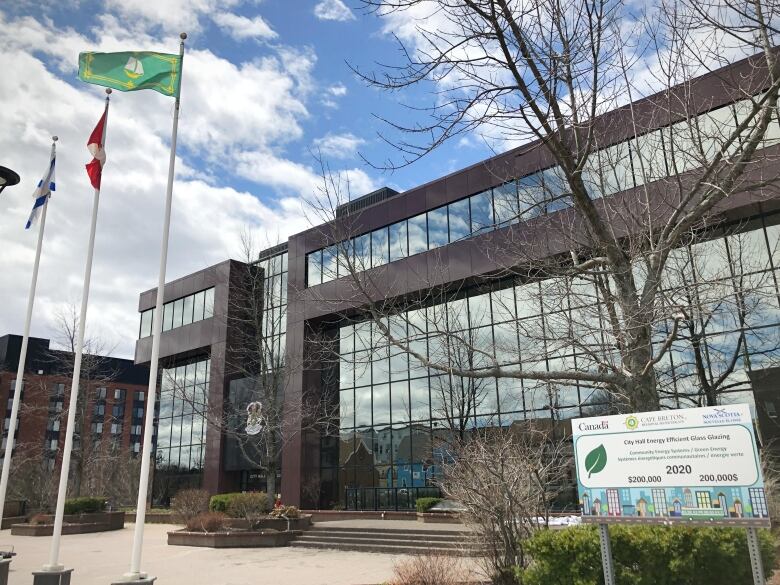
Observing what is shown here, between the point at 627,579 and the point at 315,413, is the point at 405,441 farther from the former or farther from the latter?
the point at 627,579

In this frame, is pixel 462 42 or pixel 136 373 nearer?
pixel 462 42

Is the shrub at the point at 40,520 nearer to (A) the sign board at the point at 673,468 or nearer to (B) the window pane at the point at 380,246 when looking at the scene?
(B) the window pane at the point at 380,246

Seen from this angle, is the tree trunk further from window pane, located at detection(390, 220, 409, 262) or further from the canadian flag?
the canadian flag

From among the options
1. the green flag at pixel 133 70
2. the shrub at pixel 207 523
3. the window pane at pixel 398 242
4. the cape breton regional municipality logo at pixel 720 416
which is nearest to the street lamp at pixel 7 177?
the green flag at pixel 133 70

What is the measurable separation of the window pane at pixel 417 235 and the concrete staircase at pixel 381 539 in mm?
11838

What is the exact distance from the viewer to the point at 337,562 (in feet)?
54.2

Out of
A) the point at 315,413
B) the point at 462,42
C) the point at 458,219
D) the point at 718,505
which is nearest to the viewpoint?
the point at 718,505

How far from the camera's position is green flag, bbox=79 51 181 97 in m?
11.7

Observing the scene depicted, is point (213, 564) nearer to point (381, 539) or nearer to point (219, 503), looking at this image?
point (381, 539)

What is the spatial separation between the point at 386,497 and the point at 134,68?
68.3ft

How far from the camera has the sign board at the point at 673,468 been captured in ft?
22.1

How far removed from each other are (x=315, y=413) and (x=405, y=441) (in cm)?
528

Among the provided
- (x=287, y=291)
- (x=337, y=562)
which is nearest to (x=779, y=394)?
(x=337, y=562)

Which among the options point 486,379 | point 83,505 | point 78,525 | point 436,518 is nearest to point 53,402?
point 83,505
